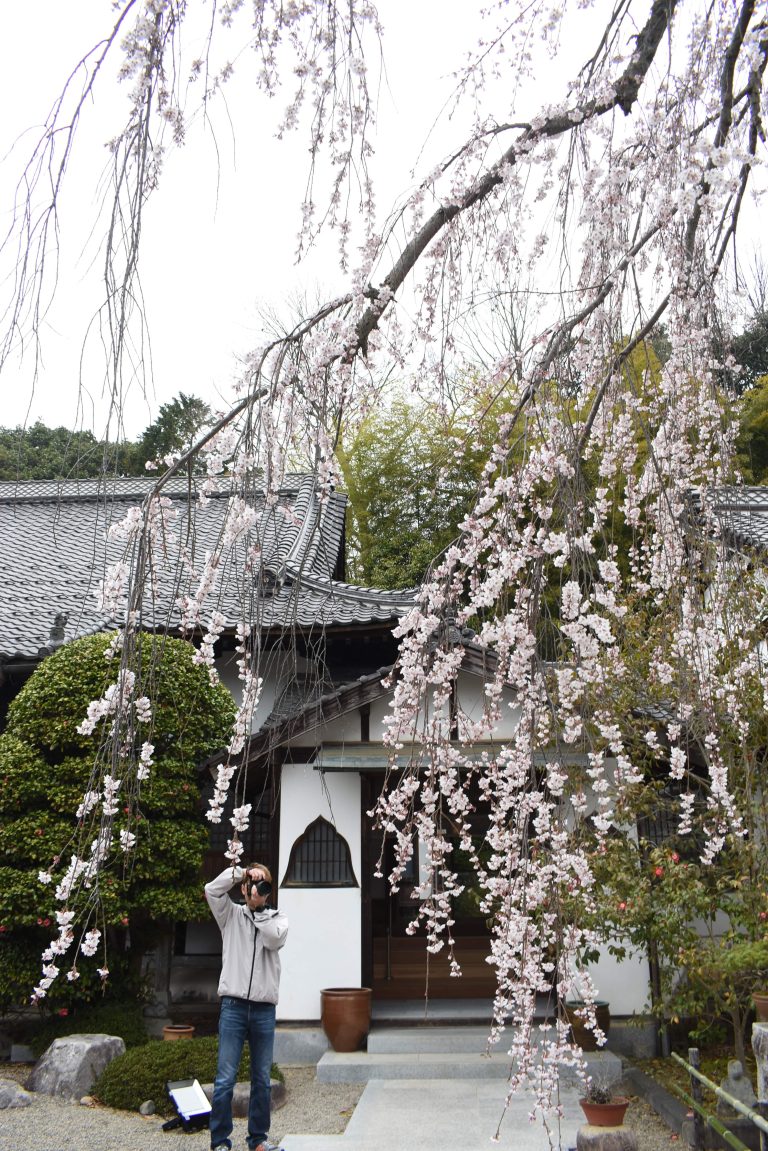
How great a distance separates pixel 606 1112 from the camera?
4.99 meters

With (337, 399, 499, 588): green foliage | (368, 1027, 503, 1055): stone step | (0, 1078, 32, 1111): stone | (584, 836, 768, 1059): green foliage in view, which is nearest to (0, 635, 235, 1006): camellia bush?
(0, 1078, 32, 1111): stone

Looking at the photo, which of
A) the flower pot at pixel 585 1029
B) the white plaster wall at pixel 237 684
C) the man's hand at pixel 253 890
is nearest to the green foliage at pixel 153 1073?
the man's hand at pixel 253 890

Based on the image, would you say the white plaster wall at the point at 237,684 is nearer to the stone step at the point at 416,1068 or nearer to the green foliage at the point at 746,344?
the stone step at the point at 416,1068

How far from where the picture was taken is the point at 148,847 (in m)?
7.30

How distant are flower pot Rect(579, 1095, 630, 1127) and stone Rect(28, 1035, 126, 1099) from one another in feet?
11.5

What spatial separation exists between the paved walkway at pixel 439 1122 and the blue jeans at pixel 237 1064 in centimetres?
→ 54

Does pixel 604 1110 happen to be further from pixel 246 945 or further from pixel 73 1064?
pixel 73 1064

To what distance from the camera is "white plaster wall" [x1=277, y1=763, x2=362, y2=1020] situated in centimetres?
765

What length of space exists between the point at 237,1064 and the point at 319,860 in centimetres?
321

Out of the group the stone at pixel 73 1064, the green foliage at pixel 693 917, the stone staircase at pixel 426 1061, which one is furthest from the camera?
the stone staircase at pixel 426 1061

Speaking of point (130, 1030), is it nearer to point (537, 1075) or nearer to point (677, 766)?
point (537, 1075)

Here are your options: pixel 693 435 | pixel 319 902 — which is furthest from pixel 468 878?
pixel 693 435

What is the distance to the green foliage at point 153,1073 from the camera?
6.16m

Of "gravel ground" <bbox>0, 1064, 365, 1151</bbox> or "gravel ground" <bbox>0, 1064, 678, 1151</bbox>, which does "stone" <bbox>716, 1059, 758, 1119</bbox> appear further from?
"gravel ground" <bbox>0, 1064, 365, 1151</bbox>
